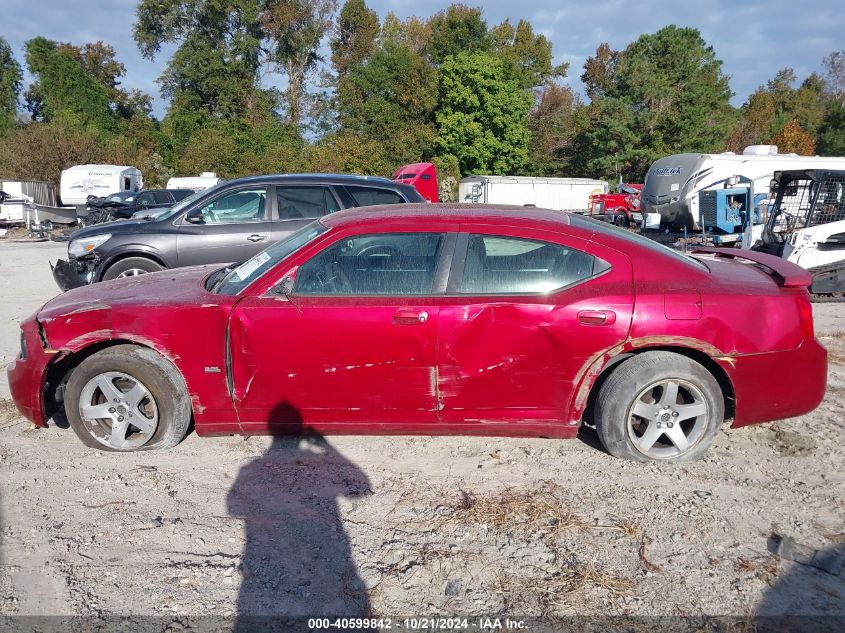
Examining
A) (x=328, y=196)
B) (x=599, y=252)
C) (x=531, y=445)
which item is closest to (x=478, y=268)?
(x=599, y=252)

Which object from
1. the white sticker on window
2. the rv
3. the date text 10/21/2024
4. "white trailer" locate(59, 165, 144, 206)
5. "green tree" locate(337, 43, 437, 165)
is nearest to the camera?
the date text 10/21/2024

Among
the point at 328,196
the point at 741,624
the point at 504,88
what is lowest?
the point at 741,624

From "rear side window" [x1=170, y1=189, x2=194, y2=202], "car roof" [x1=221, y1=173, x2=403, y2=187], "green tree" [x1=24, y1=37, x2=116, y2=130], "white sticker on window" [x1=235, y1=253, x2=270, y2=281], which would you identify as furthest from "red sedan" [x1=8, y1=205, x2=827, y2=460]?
"green tree" [x1=24, y1=37, x2=116, y2=130]

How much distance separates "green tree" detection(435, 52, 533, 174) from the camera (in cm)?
4350

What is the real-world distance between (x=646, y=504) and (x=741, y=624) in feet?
3.05

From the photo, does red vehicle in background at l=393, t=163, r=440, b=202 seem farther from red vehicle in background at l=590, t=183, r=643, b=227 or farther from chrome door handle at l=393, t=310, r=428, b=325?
chrome door handle at l=393, t=310, r=428, b=325

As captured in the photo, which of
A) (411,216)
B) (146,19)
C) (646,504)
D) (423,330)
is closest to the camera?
(646,504)

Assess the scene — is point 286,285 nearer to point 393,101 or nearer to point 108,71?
point 393,101

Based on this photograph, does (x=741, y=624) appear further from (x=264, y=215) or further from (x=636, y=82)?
(x=636, y=82)

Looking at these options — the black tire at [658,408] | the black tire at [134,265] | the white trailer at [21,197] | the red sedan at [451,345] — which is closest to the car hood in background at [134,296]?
the red sedan at [451,345]

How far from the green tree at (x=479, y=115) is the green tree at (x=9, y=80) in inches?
1488

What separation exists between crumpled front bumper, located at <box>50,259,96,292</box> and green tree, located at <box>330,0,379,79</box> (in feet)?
147

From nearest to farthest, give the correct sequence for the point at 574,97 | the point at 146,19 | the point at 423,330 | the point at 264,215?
the point at 423,330, the point at 264,215, the point at 146,19, the point at 574,97

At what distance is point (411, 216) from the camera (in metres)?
3.98
